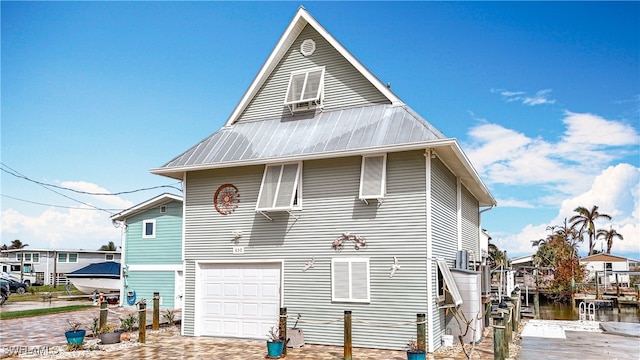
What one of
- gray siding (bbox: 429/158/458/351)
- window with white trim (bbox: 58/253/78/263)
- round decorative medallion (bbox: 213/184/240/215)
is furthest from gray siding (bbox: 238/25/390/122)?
window with white trim (bbox: 58/253/78/263)

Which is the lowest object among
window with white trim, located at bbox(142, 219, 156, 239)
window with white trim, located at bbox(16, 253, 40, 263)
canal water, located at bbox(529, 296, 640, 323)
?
canal water, located at bbox(529, 296, 640, 323)

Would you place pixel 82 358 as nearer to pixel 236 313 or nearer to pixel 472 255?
pixel 236 313

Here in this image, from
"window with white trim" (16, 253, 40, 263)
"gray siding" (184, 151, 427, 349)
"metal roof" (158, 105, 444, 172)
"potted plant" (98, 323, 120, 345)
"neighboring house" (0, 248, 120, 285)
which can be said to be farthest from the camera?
"window with white trim" (16, 253, 40, 263)

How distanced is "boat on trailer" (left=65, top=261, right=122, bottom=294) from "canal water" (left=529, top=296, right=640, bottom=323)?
2374 cm

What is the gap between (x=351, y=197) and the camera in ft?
48.0

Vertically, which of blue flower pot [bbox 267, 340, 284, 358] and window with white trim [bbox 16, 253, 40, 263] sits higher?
window with white trim [bbox 16, 253, 40, 263]

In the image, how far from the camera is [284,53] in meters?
17.1

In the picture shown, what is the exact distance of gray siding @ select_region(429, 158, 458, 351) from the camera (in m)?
14.2

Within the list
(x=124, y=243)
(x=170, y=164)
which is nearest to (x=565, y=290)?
(x=124, y=243)

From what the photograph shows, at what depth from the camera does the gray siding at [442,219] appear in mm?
14211

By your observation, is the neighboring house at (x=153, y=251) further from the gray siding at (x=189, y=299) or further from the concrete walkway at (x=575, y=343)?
the concrete walkway at (x=575, y=343)

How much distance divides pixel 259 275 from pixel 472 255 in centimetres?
867

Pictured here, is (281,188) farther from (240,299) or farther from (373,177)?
(240,299)

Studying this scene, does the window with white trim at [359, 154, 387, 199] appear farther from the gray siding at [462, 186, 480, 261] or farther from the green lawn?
the green lawn
